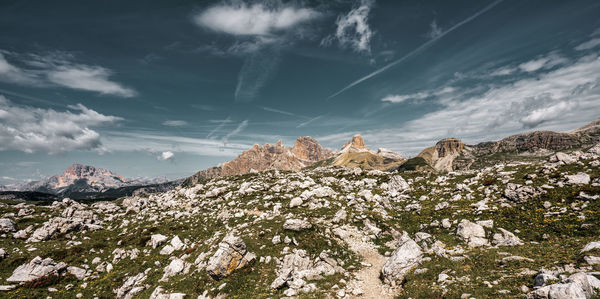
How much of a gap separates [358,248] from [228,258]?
15.8 meters

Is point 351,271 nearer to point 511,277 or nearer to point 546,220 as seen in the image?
point 511,277

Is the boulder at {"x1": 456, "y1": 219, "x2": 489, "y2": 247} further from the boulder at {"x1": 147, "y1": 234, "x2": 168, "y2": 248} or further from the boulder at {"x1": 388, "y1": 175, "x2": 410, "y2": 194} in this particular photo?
the boulder at {"x1": 147, "y1": 234, "x2": 168, "y2": 248}

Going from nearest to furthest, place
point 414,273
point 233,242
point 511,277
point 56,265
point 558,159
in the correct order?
point 511,277 → point 414,273 → point 233,242 → point 56,265 → point 558,159

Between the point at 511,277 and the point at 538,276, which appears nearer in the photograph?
the point at 538,276

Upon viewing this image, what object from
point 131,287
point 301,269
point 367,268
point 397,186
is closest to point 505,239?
point 367,268

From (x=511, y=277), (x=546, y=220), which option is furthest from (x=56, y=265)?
(x=546, y=220)

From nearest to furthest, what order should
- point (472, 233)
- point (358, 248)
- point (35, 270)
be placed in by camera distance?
point (472, 233) < point (35, 270) < point (358, 248)

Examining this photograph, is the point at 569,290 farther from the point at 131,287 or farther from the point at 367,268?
the point at 131,287

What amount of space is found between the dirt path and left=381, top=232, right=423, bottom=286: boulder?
89 centimetres

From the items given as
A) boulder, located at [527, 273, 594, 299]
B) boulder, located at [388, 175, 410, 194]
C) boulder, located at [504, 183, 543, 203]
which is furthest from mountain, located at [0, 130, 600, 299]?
boulder, located at [388, 175, 410, 194]

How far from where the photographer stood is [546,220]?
25.3 meters

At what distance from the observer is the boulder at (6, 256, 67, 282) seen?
25578 mm

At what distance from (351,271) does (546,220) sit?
24.4 meters

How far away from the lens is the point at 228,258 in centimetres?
2302
